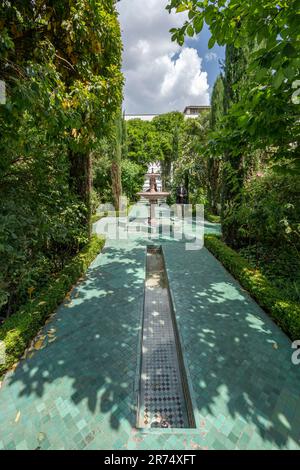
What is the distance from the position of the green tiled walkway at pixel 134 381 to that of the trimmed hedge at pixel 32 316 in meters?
0.18

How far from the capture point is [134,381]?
2.59 m

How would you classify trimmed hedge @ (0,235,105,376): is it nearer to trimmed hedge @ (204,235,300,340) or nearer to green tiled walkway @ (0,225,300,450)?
green tiled walkway @ (0,225,300,450)

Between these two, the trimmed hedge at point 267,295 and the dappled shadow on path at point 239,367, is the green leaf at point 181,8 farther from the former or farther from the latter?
the trimmed hedge at point 267,295

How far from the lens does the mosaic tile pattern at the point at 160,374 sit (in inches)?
91.6

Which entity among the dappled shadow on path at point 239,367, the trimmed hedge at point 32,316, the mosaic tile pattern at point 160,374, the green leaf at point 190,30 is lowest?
the mosaic tile pattern at point 160,374

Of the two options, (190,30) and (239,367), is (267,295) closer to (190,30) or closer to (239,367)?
(239,367)

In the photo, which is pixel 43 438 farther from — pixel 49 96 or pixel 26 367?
pixel 49 96

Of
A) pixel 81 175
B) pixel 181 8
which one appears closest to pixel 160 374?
pixel 181 8

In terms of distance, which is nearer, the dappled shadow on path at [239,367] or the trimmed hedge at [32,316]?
the dappled shadow on path at [239,367]

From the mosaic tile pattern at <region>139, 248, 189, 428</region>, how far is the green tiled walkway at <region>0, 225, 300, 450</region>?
0.22 meters

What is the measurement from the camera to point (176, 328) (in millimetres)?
3635

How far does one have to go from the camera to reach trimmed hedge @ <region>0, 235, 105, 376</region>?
2.89 meters

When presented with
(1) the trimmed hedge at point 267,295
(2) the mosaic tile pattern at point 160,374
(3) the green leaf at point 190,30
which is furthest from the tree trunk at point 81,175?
(1) the trimmed hedge at point 267,295
